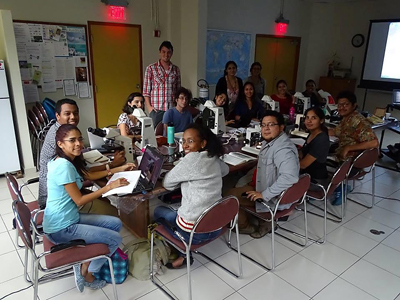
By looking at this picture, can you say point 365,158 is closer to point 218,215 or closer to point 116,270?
point 218,215

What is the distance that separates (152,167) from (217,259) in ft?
3.32

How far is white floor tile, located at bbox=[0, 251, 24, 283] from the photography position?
2379mm

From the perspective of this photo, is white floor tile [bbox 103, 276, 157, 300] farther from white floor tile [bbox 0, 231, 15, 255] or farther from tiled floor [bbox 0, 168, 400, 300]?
white floor tile [bbox 0, 231, 15, 255]

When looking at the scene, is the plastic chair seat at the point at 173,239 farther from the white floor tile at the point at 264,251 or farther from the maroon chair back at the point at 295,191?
the white floor tile at the point at 264,251

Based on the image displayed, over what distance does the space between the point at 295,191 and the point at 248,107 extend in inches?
83.4

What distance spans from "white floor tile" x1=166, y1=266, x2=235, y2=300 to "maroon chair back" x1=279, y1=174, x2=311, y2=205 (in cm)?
76

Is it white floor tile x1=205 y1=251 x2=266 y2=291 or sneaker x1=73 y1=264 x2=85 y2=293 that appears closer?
sneaker x1=73 y1=264 x2=85 y2=293

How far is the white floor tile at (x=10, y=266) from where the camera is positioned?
238cm

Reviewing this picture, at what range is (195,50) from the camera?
559cm

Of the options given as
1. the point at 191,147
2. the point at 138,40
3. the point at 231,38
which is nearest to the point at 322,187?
the point at 191,147

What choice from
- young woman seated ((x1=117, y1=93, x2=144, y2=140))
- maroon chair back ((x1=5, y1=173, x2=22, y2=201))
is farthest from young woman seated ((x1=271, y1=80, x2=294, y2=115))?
maroon chair back ((x1=5, y1=173, x2=22, y2=201))

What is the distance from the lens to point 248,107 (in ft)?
14.2

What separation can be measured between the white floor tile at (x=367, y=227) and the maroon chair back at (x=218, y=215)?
5.84 ft

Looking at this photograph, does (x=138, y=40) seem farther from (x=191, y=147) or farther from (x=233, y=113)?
(x=191, y=147)
